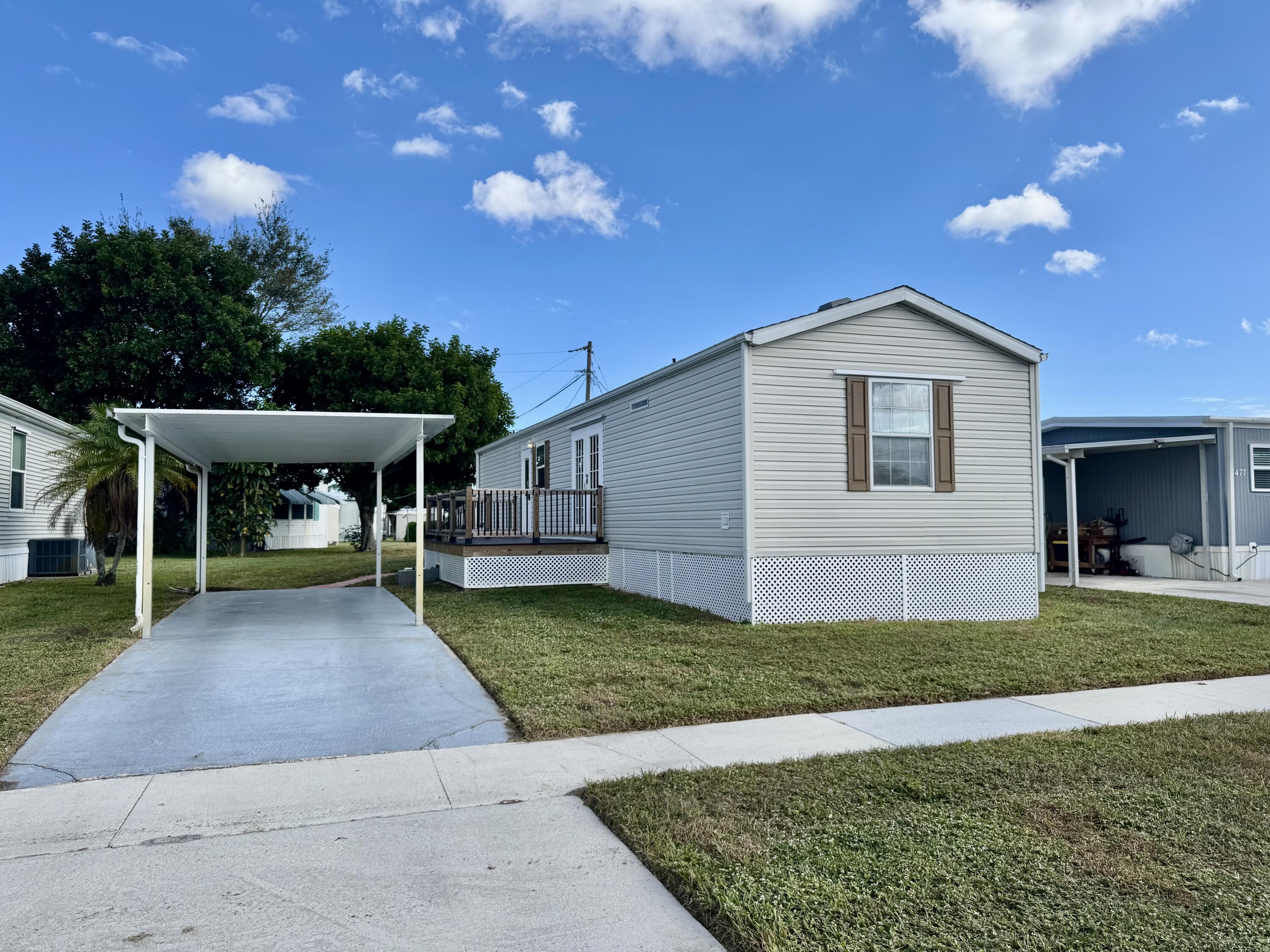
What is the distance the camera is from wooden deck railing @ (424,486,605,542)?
1375cm

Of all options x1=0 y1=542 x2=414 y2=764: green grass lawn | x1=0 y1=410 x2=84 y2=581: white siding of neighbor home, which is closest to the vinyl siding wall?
x1=0 y1=410 x2=84 y2=581: white siding of neighbor home

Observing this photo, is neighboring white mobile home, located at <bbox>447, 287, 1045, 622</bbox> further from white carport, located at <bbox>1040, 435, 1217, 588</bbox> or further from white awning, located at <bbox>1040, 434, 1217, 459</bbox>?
white awning, located at <bbox>1040, 434, 1217, 459</bbox>

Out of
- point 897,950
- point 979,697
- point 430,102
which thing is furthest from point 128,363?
point 897,950

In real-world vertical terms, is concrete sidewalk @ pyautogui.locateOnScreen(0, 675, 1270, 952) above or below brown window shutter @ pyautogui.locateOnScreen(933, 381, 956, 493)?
below

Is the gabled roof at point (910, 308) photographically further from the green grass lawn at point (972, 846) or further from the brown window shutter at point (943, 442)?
the green grass lawn at point (972, 846)

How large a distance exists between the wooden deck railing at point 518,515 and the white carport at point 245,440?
1502mm

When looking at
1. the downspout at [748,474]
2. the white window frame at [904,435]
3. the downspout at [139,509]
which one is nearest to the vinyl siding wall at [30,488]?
the downspout at [139,509]

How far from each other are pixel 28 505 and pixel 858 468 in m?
15.8

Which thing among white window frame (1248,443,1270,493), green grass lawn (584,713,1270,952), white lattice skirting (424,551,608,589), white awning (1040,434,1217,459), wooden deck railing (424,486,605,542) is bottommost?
green grass lawn (584,713,1270,952)

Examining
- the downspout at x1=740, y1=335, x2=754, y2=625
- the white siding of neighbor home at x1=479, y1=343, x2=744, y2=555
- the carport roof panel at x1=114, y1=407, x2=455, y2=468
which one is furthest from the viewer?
the white siding of neighbor home at x1=479, y1=343, x2=744, y2=555

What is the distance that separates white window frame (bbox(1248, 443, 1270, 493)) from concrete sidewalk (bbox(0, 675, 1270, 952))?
13571mm

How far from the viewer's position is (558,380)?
31719 millimetres

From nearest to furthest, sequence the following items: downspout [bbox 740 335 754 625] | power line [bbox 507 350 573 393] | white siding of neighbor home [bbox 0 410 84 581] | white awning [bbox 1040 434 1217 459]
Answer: downspout [bbox 740 335 754 625], white siding of neighbor home [bbox 0 410 84 581], white awning [bbox 1040 434 1217 459], power line [bbox 507 350 573 393]

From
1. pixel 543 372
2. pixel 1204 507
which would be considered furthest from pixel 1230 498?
pixel 543 372
